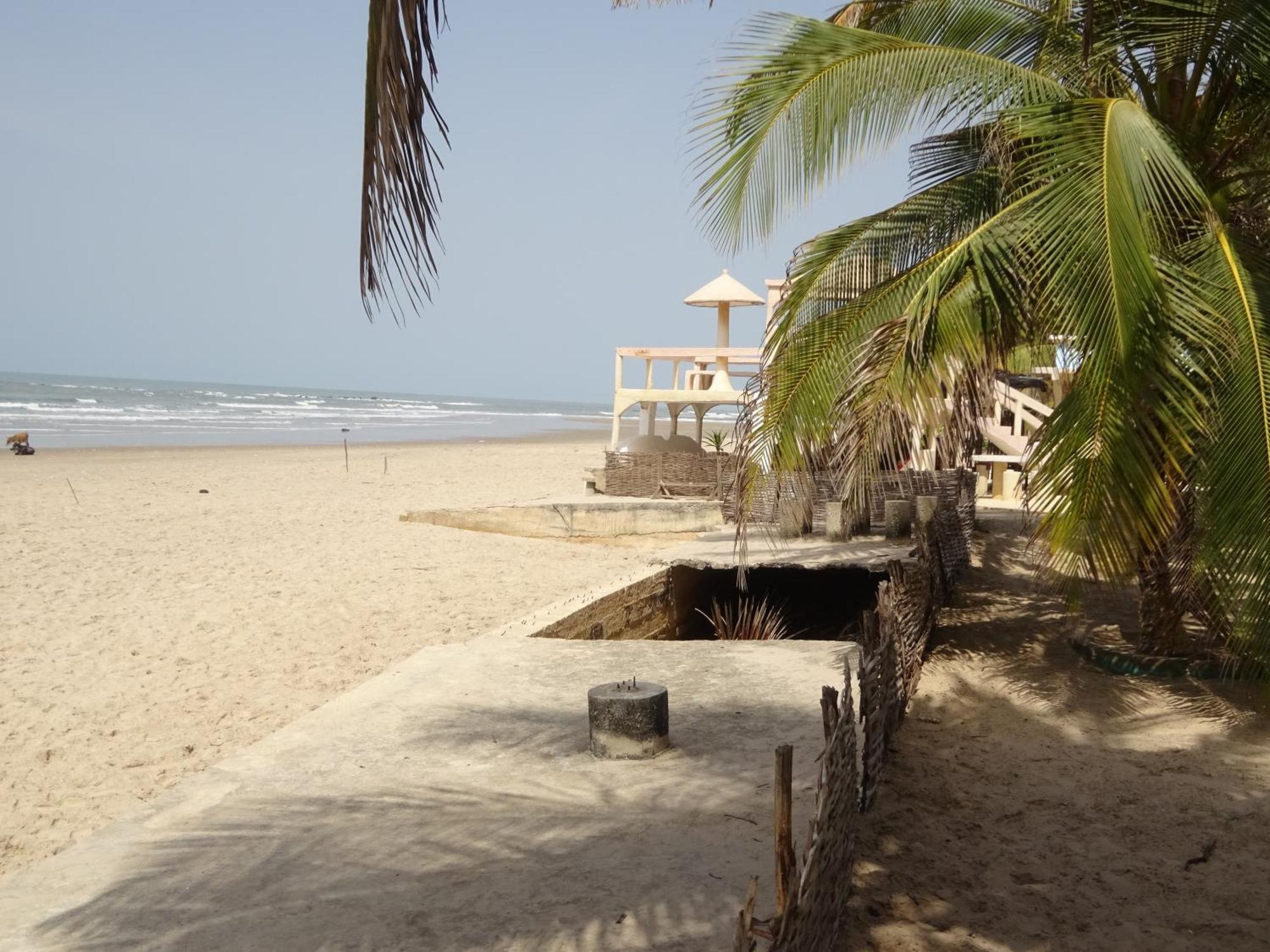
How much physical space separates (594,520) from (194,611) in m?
→ 5.88

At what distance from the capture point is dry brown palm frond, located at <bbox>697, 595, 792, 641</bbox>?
30.4ft

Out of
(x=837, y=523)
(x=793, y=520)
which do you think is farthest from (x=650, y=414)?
(x=837, y=523)

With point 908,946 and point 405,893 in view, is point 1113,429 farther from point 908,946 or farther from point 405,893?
point 405,893

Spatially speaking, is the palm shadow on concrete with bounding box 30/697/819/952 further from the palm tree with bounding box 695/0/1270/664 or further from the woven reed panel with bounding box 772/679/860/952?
the palm tree with bounding box 695/0/1270/664

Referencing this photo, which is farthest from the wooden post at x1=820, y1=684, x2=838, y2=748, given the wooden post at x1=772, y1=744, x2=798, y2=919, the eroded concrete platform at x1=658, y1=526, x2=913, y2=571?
the eroded concrete platform at x1=658, y1=526, x2=913, y2=571

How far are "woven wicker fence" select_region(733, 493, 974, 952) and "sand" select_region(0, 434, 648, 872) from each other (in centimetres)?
334

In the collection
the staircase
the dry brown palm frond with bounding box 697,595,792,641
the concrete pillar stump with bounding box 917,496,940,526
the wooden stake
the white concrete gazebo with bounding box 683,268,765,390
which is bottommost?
the dry brown palm frond with bounding box 697,595,792,641

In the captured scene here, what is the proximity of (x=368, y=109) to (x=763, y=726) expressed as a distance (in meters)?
4.22

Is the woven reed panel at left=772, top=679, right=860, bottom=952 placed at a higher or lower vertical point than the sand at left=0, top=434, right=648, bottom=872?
higher

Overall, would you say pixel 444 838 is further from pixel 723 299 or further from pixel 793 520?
pixel 723 299

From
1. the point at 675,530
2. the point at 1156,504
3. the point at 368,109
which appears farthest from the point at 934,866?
the point at 675,530

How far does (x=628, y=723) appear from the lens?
15.5ft

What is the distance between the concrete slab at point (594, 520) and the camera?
1423 cm

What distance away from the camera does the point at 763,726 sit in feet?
17.1
